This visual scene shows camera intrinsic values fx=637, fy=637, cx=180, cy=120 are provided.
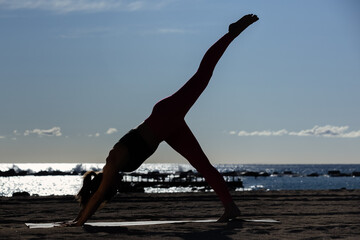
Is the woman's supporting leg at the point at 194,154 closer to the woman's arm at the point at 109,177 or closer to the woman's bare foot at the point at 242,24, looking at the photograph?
the woman's arm at the point at 109,177

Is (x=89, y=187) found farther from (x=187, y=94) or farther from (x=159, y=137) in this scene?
(x=187, y=94)

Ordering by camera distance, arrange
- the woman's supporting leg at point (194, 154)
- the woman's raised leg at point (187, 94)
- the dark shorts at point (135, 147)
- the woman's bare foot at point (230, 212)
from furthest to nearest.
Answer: the woman's bare foot at point (230, 212) → the woman's supporting leg at point (194, 154) → the woman's raised leg at point (187, 94) → the dark shorts at point (135, 147)

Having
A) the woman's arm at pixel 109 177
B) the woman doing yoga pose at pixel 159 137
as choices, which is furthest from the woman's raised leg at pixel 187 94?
the woman's arm at pixel 109 177

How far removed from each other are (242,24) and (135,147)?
2420mm

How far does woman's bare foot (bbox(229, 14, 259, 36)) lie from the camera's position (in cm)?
928

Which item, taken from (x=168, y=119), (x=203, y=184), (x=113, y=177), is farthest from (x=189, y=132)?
(x=203, y=184)

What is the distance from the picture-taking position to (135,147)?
343 inches

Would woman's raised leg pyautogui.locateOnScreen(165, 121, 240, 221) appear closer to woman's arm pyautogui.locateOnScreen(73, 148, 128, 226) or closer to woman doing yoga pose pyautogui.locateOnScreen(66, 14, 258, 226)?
woman doing yoga pose pyautogui.locateOnScreen(66, 14, 258, 226)

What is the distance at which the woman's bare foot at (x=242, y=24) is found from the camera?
9.28m

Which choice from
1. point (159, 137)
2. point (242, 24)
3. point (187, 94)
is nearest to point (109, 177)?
point (159, 137)

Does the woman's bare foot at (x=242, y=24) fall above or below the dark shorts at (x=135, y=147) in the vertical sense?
above

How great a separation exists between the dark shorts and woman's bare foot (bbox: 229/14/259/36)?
81.0 inches

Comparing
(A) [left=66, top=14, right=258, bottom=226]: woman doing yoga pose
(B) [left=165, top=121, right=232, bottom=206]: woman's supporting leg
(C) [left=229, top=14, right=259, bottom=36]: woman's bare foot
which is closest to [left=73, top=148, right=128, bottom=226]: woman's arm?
(A) [left=66, top=14, right=258, bottom=226]: woman doing yoga pose

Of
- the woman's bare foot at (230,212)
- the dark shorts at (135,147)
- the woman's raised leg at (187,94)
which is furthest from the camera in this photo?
the woman's bare foot at (230,212)
